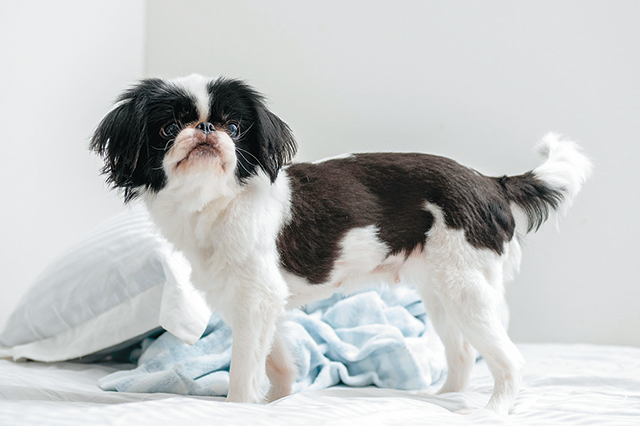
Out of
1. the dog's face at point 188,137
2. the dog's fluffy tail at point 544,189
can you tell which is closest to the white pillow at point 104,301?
the dog's face at point 188,137

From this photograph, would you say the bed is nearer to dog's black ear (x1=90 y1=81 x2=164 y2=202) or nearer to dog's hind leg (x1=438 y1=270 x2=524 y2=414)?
dog's hind leg (x1=438 y1=270 x2=524 y2=414)

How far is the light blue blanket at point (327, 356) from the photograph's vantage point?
146 centimetres

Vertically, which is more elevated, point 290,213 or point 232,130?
point 232,130

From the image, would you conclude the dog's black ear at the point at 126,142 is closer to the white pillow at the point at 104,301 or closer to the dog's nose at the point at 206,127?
the dog's nose at the point at 206,127

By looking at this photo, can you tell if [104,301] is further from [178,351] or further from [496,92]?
[496,92]

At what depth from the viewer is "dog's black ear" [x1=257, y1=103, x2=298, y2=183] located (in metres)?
1.27

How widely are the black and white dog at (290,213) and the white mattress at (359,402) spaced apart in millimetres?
158

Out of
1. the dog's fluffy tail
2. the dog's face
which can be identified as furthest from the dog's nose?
the dog's fluffy tail

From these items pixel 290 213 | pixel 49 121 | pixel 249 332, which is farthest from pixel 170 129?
pixel 49 121

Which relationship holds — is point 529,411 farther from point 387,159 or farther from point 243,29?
point 243,29

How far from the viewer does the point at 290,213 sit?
53.9 inches

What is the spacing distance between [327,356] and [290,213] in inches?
23.7

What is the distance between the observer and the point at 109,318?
1622 millimetres

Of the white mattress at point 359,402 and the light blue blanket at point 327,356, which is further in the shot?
the light blue blanket at point 327,356
